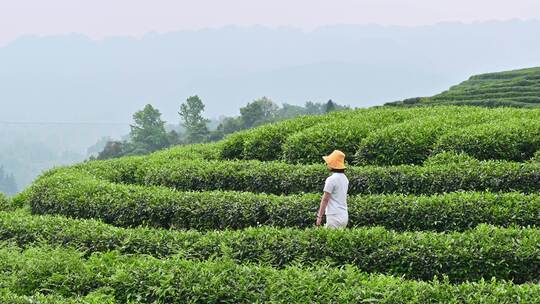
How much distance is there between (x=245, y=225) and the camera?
12.4 m

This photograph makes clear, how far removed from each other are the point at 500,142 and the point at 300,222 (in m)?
5.69

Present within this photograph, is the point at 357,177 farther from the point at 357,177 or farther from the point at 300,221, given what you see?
the point at 300,221

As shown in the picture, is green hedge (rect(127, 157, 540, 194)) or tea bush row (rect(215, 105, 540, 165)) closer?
green hedge (rect(127, 157, 540, 194))

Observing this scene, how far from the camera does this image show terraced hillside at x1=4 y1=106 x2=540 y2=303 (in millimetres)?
7812

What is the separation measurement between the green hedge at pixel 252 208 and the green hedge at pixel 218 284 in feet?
11.0

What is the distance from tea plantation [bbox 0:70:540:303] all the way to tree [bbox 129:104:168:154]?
64.6m

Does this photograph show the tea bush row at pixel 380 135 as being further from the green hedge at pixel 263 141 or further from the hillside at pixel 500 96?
the hillside at pixel 500 96

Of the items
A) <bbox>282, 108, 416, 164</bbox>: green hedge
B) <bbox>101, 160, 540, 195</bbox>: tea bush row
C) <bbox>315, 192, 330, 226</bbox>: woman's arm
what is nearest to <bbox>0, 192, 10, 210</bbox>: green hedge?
<bbox>101, 160, 540, 195</bbox>: tea bush row

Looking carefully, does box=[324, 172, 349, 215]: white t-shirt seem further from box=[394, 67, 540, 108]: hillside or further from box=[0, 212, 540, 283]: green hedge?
box=[394, 67, 540, 108]: hillside

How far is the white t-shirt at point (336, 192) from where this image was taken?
1020 centimetres

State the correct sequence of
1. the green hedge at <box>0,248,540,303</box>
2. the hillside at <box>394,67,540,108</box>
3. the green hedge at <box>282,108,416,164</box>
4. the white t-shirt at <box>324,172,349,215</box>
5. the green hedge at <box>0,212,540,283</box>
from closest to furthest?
the green hedge at <box>0,248,540,303</box> < the green hedge at <box>0,212,540,283</box> < the white t-shirt at <box>324,172,349,215</box> < the green hedge at <box>282,108,416,164</box> < the hillside at <box>394,67,540,108</box>

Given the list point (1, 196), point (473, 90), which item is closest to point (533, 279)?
point (1, 196)

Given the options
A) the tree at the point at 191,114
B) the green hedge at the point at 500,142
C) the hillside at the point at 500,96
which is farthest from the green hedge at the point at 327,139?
the tree at the point at 191,114

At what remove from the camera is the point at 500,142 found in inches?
563
